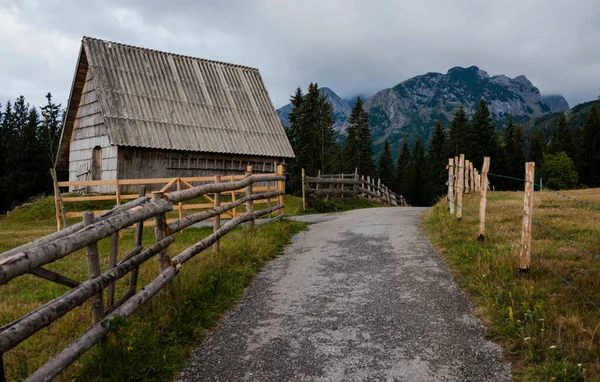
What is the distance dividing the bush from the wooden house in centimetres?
5323

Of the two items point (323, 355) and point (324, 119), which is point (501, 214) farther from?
point (324, 119)

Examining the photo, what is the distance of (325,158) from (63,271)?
45566 millimetres

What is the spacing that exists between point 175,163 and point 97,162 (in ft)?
15.0

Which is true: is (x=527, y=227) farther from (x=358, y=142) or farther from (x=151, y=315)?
(x=358, y=142)

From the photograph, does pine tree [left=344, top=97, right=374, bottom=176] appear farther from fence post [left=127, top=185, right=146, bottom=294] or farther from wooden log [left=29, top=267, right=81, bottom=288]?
wooden log [left=29, top=267, right=81, bottom=288]

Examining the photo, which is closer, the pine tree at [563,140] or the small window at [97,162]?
the small window at [97,162]

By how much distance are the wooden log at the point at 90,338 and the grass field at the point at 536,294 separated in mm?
3711

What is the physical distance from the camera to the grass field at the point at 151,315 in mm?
3955

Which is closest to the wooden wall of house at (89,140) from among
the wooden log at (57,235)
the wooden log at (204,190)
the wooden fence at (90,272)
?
the wooden log at (204,190)

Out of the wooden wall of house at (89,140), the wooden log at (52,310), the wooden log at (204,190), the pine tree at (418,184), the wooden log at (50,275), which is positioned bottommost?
the pine tree at (418,184)

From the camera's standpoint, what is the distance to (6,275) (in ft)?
8.55

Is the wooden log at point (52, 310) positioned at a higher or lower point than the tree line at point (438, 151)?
lower

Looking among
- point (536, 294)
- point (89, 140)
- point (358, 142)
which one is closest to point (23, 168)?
point (89, 140)

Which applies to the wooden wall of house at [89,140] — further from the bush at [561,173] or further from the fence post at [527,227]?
the bush at [561,173]
